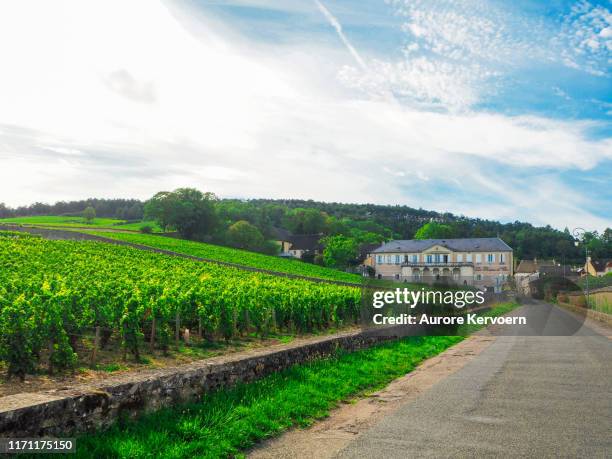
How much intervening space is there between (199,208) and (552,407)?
9456cm

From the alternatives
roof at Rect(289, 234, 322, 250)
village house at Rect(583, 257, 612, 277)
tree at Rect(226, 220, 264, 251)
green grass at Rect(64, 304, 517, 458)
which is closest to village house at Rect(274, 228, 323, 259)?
roof at Rect(289, 234, 322, 250)

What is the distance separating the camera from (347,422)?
8.38 metres

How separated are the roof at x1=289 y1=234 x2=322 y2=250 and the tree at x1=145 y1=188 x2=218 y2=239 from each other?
33.6 metres

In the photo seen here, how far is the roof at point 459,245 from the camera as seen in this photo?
97.9m

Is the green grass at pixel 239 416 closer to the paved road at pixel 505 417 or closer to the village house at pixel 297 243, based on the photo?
the paved road at pixel 505 417

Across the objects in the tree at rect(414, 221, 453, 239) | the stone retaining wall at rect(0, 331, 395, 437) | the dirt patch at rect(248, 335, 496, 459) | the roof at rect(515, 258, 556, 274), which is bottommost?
the roof at rect(515, 258, 556, 274)

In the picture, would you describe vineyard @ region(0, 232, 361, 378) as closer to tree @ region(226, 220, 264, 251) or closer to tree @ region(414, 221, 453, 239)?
tree @ region(226, 220, 264, 251)

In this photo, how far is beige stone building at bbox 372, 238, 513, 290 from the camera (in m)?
95.8

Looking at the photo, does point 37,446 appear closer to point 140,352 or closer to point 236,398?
point 236,398

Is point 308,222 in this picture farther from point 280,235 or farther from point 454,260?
point 454,260

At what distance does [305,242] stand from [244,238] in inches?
1469

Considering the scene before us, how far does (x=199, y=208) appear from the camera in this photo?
100 m

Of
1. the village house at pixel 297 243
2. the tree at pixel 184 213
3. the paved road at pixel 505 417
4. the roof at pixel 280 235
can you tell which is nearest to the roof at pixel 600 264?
the village house at pixel 297 243

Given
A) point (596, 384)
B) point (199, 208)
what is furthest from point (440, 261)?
point (596, 384)
